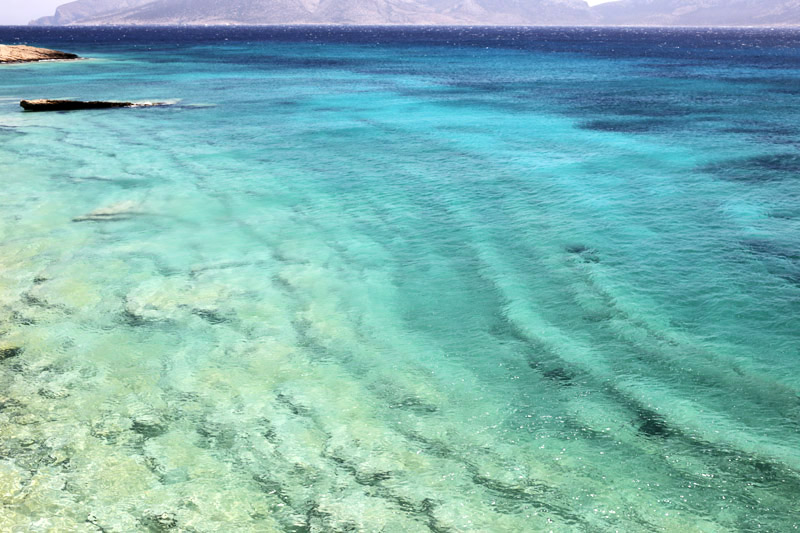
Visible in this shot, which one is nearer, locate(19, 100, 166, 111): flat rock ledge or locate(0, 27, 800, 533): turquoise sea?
locate(0, 27, 800, 533): turquoise sea

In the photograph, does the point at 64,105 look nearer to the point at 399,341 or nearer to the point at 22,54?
the point at 399,341

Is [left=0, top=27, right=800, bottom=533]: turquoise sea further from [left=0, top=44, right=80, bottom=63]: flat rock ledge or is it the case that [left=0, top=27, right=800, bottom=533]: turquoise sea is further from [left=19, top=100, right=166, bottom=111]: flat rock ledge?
[left=0, top=44, right=80, bottom=63]: flat rock ledge

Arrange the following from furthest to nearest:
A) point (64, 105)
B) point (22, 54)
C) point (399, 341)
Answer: point (22, 54) < point (64, 105) < point (399, 341)

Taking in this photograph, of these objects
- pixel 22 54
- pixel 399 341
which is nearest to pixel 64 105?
pixel 399 341

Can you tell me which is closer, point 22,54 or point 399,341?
point 399,341

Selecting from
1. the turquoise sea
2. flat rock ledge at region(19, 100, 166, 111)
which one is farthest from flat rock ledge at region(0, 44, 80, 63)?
the turquoise sea

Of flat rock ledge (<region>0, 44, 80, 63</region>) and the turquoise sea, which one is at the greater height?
flat rock ledge (<region>0, 44, 80, 63</region>)

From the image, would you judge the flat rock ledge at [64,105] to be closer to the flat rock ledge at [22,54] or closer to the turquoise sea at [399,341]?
the turquoise sea at [399,341]

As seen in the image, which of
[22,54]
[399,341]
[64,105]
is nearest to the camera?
[399,341]

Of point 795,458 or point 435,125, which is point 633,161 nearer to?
point 435,125
